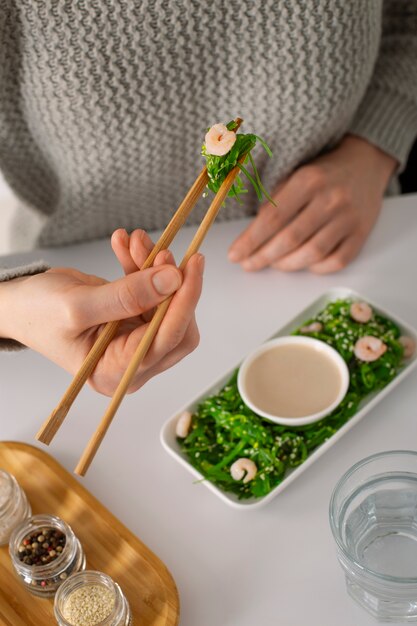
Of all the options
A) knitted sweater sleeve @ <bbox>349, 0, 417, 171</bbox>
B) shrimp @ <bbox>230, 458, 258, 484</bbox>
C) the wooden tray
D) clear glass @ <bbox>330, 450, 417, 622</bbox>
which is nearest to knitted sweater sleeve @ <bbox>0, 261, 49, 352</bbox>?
the wooden tray

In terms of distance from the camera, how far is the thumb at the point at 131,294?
755mm

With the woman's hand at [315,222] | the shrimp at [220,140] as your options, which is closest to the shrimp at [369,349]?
the woman's hand at [315,222]

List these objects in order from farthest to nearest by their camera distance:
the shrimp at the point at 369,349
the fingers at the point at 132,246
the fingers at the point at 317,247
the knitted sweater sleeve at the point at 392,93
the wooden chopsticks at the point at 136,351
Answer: the knitted sweater sleeve at the point at 392,93 → the fingers at the point at 317,247 → the shrimp at the point at 369,349 → the fingers at the point at 132,246 → the wooden chopsticks at the point at 136,351

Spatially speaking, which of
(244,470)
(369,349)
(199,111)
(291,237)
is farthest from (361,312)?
(199,111)

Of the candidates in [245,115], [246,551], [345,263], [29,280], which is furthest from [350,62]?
[246,551]

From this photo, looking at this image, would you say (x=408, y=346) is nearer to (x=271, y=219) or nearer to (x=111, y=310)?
(x=271, y=219)

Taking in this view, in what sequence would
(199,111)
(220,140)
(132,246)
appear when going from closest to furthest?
(220,140)
(132,246)
(199,111)

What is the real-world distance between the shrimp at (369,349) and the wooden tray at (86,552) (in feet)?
1.35

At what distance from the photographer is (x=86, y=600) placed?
86 cm

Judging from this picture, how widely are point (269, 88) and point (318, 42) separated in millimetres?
104

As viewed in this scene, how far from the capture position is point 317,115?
1214 mm

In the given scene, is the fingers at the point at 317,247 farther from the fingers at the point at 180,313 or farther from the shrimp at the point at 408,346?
the fingers at the point at 180,313

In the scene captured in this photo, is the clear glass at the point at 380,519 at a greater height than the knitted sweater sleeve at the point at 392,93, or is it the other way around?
the knitted sweater sleeve at the point at 392,93

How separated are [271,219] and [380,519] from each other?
0.55 metres
